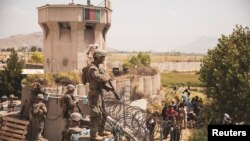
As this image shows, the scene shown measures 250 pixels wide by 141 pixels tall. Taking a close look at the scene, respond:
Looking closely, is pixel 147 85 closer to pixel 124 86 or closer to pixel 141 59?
pixel 124 86

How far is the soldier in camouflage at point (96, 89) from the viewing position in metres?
10.6

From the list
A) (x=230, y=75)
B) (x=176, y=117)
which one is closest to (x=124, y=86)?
(x=230, y=75)

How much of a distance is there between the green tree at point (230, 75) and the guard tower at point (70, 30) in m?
17.0

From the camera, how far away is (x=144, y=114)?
1422 cm

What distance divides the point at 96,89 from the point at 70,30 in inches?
1064

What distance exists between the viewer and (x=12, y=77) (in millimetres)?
30672

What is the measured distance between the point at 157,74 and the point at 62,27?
11.2 meters

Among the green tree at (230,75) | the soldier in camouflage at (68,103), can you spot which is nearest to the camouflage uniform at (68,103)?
the soldier in camouflage at (68,103)

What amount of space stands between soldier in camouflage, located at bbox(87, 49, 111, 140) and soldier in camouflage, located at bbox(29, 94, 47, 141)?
4.08m

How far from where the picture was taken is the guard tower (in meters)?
35.9

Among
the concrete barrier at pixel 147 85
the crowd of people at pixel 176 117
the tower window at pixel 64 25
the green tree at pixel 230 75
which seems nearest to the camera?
the crowd of people at pixel 176 117

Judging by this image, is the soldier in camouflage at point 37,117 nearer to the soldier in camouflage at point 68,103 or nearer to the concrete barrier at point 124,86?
the soldier in camouflage at point 68,103

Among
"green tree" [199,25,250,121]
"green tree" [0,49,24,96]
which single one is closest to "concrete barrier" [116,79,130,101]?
"green tree" [199,25,250,121]

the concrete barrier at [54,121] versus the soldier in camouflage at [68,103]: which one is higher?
the soldier in camouflage at [68,103]
